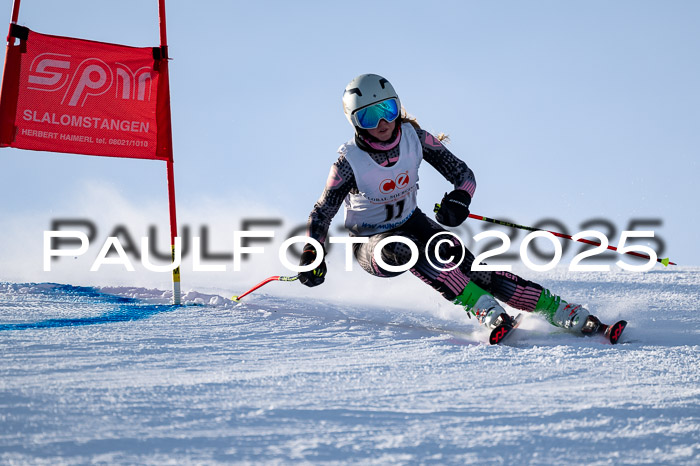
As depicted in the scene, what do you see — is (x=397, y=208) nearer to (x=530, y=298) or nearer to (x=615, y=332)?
(x=530, y=298)

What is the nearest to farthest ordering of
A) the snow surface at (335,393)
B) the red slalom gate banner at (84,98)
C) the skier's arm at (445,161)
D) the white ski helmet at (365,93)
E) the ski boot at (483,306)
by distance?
the snow surface at (335,393)
the ski boot at (483,306)
the white ski helmet at (365,93)
the skier's arm at (445,161)
the red slalom gate banner at (84,98)

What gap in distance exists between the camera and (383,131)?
3611 mm

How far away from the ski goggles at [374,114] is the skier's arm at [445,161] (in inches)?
14.1

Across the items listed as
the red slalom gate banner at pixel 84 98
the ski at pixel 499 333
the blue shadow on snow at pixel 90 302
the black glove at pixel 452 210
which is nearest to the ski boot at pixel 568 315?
the ski at pixel 499 333

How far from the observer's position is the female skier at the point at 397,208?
11.7 feet

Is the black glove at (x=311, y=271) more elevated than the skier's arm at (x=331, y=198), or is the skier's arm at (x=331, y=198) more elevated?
the skier's arm at (x=331, y=198)

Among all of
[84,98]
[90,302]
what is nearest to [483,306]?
[90,302]

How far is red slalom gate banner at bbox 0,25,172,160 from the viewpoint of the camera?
4852 millimetres

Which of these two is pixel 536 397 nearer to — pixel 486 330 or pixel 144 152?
pixel 486 330

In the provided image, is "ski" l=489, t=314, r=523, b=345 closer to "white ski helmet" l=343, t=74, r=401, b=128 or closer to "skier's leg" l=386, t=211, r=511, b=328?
"skier's leg" l=386, t=211, r=511, b=328

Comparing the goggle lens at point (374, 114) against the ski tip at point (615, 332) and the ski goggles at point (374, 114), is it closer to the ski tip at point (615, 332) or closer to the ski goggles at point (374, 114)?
the ski goggles at point (374, 114)

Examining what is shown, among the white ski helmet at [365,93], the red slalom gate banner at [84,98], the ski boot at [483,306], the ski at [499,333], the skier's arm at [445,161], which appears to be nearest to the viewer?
the ski at [499,333]

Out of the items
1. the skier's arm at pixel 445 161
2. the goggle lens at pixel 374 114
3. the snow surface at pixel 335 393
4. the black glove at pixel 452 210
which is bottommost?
the snow surface at pixel 335 393

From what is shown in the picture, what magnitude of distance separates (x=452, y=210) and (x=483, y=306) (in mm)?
570
